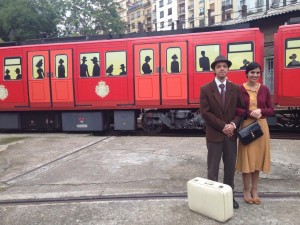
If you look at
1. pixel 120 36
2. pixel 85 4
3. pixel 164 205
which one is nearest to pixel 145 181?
pixel 164 205

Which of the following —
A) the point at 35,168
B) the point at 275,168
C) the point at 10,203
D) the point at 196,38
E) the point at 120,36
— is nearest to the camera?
the point at 10,203

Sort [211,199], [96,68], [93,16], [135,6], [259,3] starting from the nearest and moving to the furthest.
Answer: [211,199] → [96,68] → [259,3] → [93,16] → [135,6]

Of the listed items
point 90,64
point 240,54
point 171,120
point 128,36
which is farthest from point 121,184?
point 128,36

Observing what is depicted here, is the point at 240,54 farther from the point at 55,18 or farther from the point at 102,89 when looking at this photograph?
the point at 55,18

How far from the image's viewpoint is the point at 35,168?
6.55m

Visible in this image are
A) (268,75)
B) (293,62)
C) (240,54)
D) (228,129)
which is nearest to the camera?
(228,129)

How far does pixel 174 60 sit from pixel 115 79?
2.07 meters

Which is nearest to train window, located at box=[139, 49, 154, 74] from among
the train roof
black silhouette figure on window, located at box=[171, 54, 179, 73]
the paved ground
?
the train roof

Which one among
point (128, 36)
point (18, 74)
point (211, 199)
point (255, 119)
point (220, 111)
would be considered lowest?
point (211, 199)

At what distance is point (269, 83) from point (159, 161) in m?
11.2

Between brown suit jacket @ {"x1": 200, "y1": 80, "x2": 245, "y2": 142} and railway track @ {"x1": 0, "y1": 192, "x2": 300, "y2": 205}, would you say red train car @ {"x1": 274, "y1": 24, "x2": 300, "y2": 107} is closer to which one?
railway track @ {"x1": 0, "y1": 192, "x2": 300, "y2": 205}

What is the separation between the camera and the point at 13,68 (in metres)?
11.9

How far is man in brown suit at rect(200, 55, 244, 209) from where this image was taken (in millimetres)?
4098

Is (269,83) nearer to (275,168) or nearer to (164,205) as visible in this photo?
(275,168)
